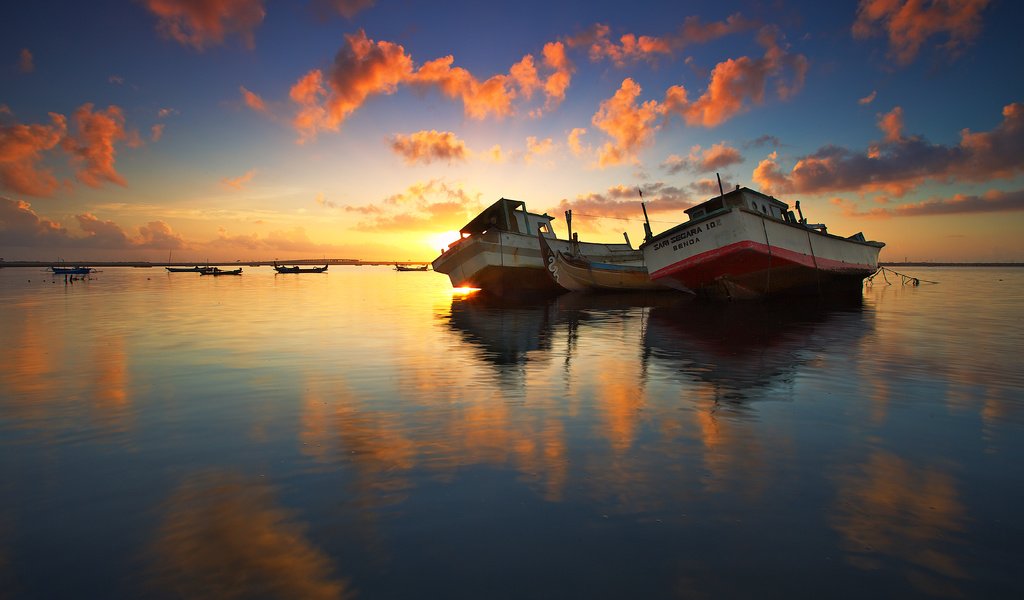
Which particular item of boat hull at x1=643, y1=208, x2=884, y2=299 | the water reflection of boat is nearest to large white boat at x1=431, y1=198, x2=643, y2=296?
boat hull at x1=643, y1=208, x2=884, y2=299

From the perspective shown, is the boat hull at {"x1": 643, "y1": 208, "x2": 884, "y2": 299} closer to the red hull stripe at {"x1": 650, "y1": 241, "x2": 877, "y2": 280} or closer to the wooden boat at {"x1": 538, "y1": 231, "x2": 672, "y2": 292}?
the red hull stripe at {"x1": 650, "y1": 241, "x2": 877, "y2": 280}

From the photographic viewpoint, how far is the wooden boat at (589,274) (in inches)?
1457

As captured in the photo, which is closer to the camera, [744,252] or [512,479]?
[512,479]

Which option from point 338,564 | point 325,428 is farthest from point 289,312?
point 338,564

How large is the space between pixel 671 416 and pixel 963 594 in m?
4.36

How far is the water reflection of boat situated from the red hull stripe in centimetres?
248

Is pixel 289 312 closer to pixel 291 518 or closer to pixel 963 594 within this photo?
pixel 291 518

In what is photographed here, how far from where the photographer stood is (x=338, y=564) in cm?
377

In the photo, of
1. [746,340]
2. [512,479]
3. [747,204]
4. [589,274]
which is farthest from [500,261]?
[512,479]

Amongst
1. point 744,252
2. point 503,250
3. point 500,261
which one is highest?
point 503,250

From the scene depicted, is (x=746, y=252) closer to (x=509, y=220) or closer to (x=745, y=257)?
(x=745, y=257)

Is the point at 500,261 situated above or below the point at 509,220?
below

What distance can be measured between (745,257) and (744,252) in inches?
25.0

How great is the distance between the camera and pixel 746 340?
637 inches
